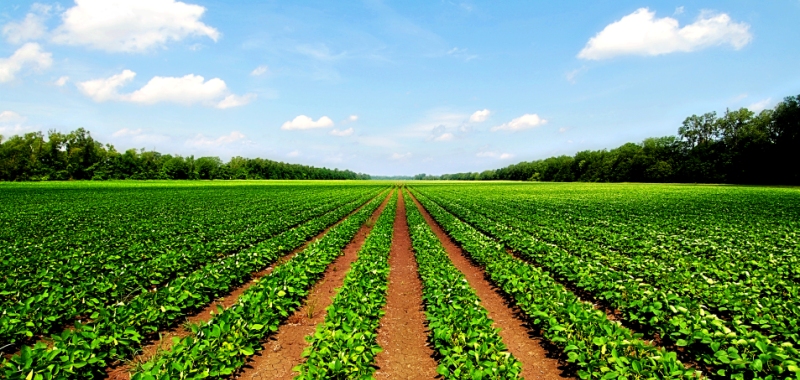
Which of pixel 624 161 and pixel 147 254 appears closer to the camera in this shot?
pixel 147 254

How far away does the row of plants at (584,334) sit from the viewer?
14.1 ft

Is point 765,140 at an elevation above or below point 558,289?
above

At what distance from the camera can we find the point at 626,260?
34.9 feet

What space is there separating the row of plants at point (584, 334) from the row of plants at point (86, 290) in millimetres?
7799

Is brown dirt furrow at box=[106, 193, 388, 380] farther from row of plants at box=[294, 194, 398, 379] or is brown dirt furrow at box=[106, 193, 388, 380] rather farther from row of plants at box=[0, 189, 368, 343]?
row of plants at box=[294, 194, 398, 379]

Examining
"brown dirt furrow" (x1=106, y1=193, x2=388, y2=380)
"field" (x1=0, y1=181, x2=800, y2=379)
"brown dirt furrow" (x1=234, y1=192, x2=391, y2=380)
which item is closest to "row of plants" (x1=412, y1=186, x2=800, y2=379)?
"field" (x1=0, y1=181, x2=800, y2=379)

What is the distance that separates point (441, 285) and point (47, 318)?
751 centimetres

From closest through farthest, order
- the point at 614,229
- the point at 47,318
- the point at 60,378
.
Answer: the point at 60,378 → the point at 47,318 → the point at 614,229

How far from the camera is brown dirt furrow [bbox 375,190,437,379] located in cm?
582

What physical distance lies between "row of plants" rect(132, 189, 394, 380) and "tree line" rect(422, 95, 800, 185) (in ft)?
327

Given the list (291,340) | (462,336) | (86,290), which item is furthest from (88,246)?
(462,336)

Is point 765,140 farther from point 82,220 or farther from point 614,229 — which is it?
point 82,220

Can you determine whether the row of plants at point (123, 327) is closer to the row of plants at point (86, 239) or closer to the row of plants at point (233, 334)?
the row of plants at point (233, 334)

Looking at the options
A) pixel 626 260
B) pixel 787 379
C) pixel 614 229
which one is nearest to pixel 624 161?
pixel 614 229
